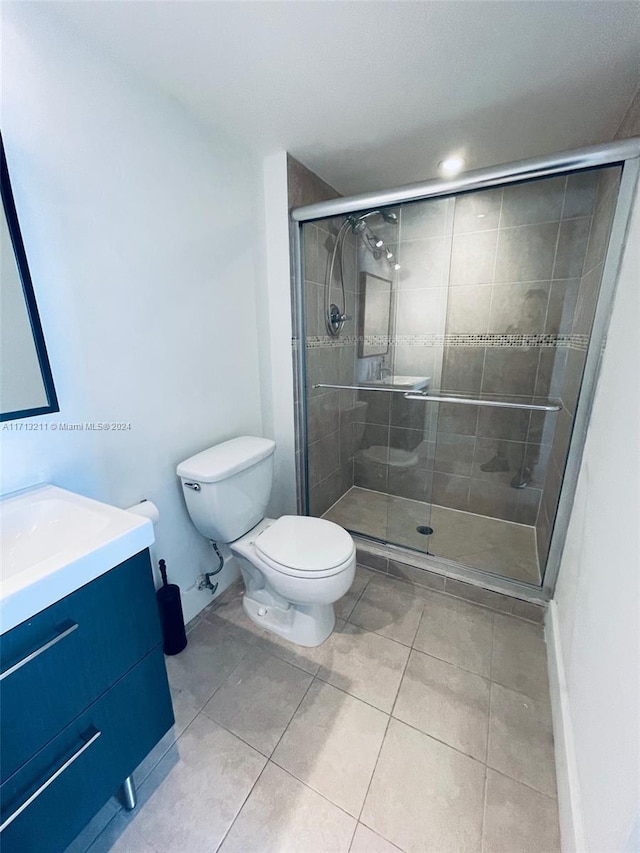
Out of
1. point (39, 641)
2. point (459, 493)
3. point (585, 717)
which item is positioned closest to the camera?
point (39, 641)

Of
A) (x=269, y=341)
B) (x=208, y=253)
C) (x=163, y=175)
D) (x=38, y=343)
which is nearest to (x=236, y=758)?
(x=38, y=343)

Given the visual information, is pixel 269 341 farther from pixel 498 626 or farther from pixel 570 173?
pixel 498 626

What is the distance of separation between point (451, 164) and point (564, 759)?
2.43m

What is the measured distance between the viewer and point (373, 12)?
3.10 feet

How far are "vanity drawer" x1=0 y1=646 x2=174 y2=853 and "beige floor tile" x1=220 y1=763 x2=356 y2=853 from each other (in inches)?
13.1

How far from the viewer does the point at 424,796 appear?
1.02 metres

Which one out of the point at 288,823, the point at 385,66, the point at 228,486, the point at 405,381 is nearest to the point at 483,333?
the point at 405,381

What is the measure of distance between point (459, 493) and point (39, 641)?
2.39 metres

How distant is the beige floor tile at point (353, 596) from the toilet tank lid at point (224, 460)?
0.84 metres

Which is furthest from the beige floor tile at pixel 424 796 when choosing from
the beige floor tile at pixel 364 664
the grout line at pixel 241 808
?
the grout line at pixel 241 808

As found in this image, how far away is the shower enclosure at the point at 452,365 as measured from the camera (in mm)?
1815

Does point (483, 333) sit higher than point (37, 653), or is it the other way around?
point (483, 333)

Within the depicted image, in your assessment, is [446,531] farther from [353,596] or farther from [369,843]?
[369,843]

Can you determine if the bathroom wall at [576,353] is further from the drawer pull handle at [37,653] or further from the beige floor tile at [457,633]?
the drawer pull handle at [37,653]
